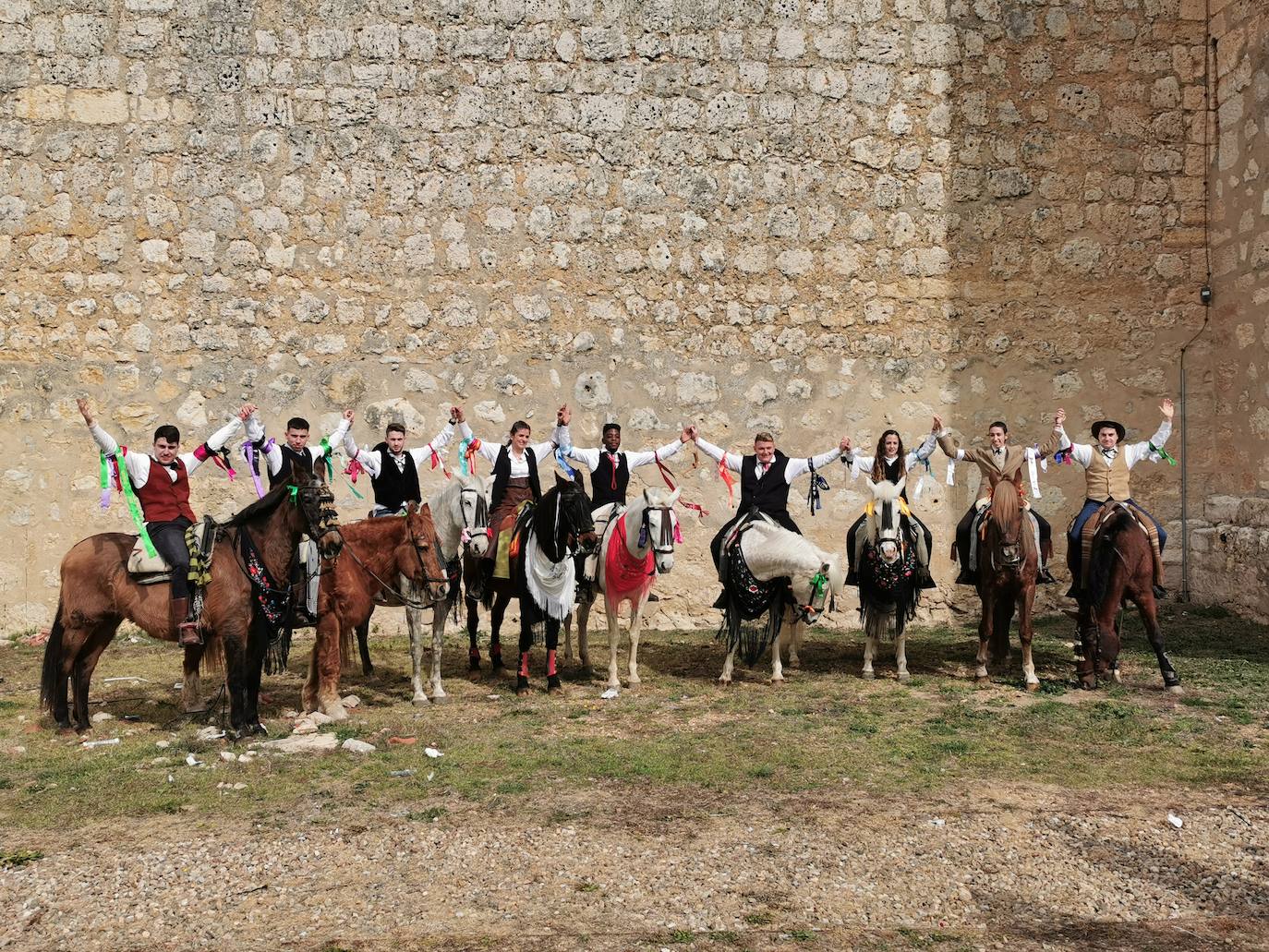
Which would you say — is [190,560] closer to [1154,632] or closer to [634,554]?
[634,554]

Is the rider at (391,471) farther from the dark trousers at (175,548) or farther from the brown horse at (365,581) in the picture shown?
the dark trousers at (175,548)

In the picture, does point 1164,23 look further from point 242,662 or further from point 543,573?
point 242,662

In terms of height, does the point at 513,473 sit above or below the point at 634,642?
above

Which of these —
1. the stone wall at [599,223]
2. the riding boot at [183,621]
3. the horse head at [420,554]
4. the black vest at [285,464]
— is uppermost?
the stone wall at [599,223]

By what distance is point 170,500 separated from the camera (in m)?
7.38

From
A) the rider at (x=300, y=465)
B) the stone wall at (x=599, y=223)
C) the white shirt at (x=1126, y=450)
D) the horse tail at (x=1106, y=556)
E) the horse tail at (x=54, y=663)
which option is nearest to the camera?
the horse tail at (x=54, y=663)

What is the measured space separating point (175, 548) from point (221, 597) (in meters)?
0.44

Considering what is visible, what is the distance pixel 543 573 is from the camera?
27.3 feet

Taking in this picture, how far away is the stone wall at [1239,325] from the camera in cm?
1041

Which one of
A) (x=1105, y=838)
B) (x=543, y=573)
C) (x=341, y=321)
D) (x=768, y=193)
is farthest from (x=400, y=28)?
(x=1105, y=838)

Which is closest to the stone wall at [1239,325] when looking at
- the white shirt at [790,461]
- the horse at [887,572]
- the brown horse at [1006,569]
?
the brown horse at [1006,569]

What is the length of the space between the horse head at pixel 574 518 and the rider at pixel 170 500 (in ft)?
7.71

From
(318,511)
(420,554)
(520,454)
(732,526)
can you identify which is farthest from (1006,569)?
(318,511)

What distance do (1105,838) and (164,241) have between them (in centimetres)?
→ 943
